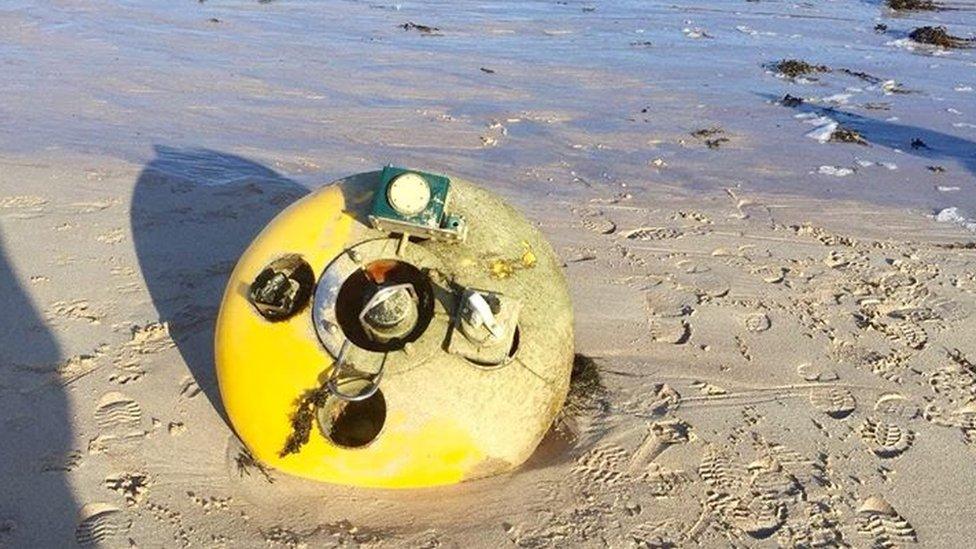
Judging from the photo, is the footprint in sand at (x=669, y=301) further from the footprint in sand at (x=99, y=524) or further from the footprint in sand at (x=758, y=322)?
the footprint in sand at (x=99, y=524)

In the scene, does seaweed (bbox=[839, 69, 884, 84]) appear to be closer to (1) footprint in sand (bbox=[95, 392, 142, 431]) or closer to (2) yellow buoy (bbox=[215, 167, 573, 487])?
(2) yellow buoy (bbox=[215, 167, 573, 487])

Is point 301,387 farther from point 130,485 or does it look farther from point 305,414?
point 130,485

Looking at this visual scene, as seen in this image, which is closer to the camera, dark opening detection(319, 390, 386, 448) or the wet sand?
dark opening detection(319, 390, 386, 448)

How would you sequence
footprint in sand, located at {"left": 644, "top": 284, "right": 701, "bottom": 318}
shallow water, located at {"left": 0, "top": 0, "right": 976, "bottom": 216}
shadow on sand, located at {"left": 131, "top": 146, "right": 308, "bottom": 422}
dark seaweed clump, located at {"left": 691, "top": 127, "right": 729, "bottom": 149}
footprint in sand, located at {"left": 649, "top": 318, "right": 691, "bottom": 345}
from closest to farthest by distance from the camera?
shadow on sand, located at {"left": 131, "top": 146, "right": 308, "bottom": 422} < footprint in sand, located at {"left": 649, "top": 318, "right": 691, "bottom": 345} < footprint in sand, located at {"left": 644, "top": 284, "right": 701, "bottom": 318} < shallow water, located at {"left": 0, "top": 0, "right": 976, "bottom": 216} < dark seaweed clump, located at {"left": 691, "top": 127, "right": 729, "bottom": 149}

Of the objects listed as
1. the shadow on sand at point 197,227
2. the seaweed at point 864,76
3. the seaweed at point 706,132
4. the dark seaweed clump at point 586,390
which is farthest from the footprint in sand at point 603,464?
the seaweed at point 864,76

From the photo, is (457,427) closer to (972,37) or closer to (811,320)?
(811,320)

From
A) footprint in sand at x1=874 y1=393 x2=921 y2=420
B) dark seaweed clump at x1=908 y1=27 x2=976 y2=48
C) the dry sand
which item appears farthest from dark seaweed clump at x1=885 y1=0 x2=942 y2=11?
footprint in sand at x1=874 y1=393 x2=921 y2=420

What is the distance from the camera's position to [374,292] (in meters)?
2.86

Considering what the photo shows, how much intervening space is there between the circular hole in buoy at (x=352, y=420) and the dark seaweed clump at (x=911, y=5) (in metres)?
16.0

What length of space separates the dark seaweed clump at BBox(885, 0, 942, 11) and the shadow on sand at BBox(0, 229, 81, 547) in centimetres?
1611

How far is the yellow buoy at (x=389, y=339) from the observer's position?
2.84 meters

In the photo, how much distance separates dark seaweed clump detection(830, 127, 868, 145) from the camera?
7.93 m

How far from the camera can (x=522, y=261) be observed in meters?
3.11

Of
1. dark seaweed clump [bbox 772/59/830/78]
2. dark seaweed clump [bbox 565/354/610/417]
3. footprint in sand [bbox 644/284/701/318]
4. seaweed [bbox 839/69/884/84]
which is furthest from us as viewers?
dark seaweed clump [bbox 772/59/830/78]
